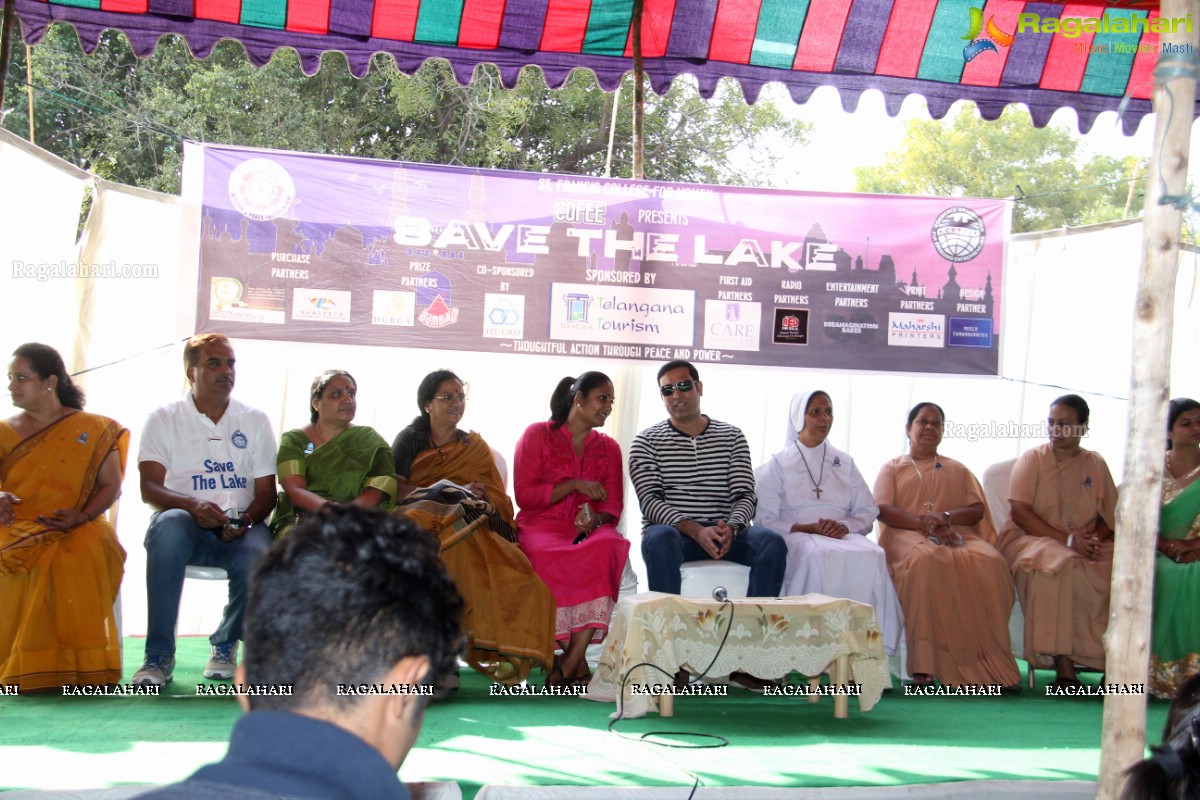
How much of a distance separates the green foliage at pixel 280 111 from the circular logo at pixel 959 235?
784 cm

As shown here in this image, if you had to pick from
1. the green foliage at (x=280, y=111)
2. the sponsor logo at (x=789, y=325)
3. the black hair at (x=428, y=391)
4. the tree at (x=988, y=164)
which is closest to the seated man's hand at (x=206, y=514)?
the black hair at (x=428, y=391)

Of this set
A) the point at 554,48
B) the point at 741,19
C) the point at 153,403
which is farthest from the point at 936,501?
the point at 153,403

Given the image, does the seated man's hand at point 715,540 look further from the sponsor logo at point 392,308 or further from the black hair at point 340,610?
the black hair at point 340,610

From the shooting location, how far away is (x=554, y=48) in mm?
5516

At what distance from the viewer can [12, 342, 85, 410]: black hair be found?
480 centimetres

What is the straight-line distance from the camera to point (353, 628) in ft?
3.37

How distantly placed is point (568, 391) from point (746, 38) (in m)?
1.93

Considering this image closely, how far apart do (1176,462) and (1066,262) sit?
52.1 inches

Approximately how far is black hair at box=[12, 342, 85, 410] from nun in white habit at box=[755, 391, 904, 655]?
10.8ft

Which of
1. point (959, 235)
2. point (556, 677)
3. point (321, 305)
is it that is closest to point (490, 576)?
point (556, 677)

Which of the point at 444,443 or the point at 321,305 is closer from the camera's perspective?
the point at 444,443

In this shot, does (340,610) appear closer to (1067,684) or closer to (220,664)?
(220,664)

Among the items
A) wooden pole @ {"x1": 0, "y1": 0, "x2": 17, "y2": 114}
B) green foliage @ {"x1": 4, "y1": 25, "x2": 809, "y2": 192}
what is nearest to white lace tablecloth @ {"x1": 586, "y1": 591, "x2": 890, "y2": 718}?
wooden pole @ {"x1": 0, "y1": 0, "x2": 17, "y2": 114}

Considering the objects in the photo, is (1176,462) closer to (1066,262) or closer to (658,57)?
(1066,262)
